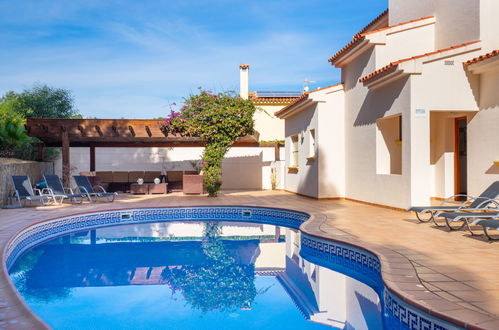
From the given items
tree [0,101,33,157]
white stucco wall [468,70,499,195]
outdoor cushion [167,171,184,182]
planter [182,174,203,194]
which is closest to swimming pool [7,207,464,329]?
white stucco wall [468,70,499,195]

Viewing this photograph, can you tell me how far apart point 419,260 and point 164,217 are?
859cm

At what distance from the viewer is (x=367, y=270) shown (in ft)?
19.6

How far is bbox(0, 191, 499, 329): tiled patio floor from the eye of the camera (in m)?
3.56

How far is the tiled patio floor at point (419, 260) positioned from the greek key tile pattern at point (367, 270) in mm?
123

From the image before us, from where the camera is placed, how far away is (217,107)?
1586 centimetres

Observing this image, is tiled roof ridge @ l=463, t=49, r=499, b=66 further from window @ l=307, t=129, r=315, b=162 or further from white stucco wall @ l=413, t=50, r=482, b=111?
window @ l=307, t=129, r=315, b=162

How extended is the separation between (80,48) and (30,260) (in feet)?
67.0

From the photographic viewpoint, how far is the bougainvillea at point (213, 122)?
1585 centimetres

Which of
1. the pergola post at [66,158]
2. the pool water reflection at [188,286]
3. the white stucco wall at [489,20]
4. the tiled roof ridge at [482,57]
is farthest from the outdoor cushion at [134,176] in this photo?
the white stucco wall at [489,20]

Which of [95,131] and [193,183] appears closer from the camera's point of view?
[95,131]

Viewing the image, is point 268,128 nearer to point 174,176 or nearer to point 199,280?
point 174,176

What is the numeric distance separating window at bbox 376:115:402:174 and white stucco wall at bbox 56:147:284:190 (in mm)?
9394

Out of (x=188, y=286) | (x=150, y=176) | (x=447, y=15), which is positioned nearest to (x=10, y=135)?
(x=150, y=176)

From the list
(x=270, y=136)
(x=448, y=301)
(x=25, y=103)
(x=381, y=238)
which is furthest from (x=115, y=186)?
(x=448, y=301)
